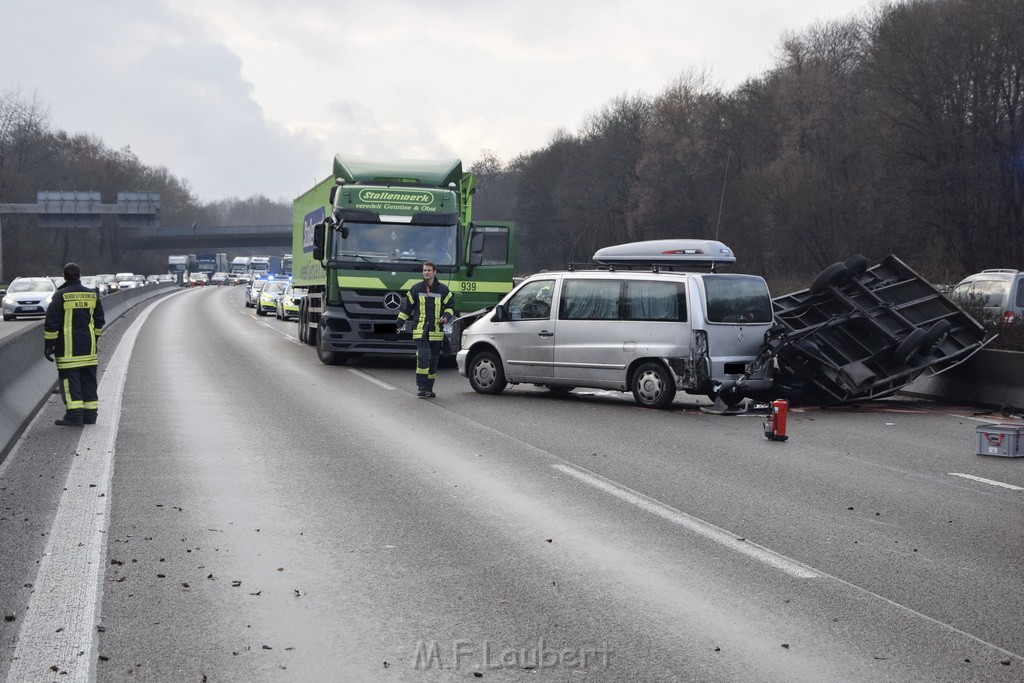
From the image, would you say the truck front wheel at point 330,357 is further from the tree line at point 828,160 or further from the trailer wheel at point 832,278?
the tree line at point 828,160

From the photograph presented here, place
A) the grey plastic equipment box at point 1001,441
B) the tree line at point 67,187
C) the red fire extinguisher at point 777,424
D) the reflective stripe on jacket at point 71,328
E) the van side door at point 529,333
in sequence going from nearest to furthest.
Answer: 1. the grey plastic equipment box at point 1001,441
2. the red fire extinguisher at point 777,424
3. the reflective stripe on jacket at point 71,328
4. the van side door at point 529,333
5. the tree line at point 67,187

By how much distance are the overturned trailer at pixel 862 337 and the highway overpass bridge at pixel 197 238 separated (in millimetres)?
115098

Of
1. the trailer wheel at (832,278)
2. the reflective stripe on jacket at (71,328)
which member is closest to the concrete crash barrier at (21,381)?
the reflective stripe on jacket at (71,328)

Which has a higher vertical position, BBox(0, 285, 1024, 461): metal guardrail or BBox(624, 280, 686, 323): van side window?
BBox(624, 280, 686, 323): van side window

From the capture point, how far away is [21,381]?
1399 cm

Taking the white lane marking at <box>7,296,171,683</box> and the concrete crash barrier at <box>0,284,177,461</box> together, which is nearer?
the white lane marking at <box>7,296,171,683</box>

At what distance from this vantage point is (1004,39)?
132ft

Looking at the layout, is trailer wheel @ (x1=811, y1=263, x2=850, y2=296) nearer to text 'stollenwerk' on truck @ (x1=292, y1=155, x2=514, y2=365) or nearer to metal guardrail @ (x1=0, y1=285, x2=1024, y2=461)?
metal guardrail @ (x1=0, y1=285, x2=1024, y2=461)

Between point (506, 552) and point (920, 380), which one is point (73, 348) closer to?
point (506, 552)

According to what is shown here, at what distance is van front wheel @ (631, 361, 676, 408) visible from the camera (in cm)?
1496

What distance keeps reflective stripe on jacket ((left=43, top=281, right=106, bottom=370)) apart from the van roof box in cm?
700

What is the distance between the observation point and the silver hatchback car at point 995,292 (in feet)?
63.6

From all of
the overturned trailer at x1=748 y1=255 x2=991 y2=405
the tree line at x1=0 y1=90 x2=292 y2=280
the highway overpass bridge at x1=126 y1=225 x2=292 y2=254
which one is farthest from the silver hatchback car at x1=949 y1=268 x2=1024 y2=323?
the highway overpass bridge at x1=126 y1=225 x2=292 y2=254

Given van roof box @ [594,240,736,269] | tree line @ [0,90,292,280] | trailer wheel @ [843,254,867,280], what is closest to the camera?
trailer wheel @ [843,254,867,280]
